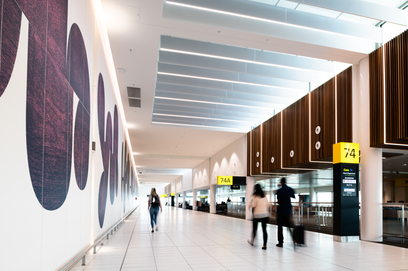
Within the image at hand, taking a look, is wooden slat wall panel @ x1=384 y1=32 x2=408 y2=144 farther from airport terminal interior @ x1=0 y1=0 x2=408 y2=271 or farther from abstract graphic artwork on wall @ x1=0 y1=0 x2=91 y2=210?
A: abstract graphic artwork on wall @ x1=0 y1=0 x2=91 y2=210

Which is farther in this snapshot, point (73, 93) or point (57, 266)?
point (73, 93)

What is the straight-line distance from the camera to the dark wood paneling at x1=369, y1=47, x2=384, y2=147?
8209 millimetres

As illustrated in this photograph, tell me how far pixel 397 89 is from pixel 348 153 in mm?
1990

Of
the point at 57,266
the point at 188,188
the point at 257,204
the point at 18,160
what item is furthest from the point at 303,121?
the point at 188,188

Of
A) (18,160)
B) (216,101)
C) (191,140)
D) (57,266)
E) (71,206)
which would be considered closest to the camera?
(18,160)

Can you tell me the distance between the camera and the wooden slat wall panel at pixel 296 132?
11.7 metres

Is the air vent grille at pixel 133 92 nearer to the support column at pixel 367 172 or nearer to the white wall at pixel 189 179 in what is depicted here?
the support column at pixel 367 172

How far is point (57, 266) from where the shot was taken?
3.86 meters

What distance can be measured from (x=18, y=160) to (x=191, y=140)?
18085 mm

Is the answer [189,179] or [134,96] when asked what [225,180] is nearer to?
[134,96]

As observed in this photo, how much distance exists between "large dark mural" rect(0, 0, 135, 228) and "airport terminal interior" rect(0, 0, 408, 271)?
0.07ft

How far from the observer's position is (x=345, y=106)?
9.49 meters

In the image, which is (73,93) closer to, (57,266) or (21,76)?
(21,76)

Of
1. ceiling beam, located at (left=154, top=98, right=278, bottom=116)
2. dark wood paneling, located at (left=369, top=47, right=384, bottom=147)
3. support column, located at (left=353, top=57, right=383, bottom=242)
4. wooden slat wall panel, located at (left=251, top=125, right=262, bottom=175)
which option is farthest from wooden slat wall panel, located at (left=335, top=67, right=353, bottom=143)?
wooden slat wall panel, located at (left=251, top=125, right=262, bottom=175)
